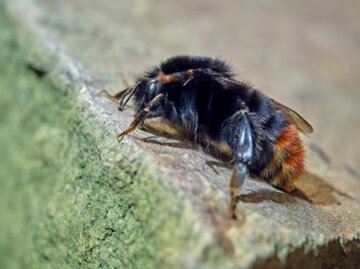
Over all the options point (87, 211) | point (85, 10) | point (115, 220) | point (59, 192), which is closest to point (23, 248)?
point (59, 192)

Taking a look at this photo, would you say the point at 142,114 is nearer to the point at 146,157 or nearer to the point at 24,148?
the point at 146,157

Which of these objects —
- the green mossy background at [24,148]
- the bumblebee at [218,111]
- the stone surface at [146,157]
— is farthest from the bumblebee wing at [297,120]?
the green mossy background at [24,148]

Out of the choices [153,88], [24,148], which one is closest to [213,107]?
[153,88]

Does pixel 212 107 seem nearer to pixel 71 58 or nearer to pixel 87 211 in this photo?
pixel 87 211

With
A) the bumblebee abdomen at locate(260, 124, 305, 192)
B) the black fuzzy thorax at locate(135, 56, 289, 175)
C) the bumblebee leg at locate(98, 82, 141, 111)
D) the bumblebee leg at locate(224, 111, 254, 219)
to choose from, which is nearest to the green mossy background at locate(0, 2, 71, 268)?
the bumblebee leg at locate(98, 82, 141, 111)

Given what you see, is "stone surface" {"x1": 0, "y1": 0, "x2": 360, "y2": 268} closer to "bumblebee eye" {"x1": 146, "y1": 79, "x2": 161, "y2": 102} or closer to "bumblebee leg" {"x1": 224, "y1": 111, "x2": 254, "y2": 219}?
"bumblebee leg" {"x1": 224, "y1": 111, "x2": 254, "y2": 219}

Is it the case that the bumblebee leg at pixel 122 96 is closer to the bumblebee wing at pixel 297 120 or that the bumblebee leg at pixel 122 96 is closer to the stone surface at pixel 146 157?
the stone surface at pixel 146 157

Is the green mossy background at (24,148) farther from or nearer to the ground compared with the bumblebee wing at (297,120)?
nearer to the ground
